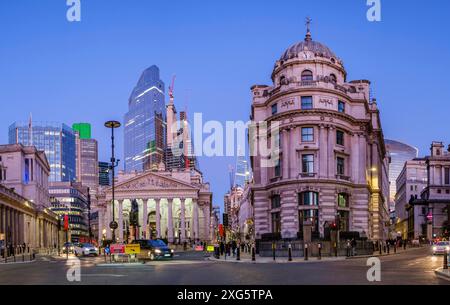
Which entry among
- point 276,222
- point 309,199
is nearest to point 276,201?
point 276,222

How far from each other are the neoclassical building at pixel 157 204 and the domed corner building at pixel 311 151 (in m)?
87.8

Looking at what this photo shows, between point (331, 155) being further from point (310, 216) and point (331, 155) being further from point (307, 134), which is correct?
A: point (310, 216)

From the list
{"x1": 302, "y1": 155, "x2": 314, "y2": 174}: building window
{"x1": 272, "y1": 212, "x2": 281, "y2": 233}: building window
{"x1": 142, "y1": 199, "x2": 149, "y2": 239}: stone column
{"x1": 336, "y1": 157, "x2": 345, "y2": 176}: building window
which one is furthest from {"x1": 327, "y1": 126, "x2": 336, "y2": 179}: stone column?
{"x1": 142, "y1": 199, "x2": 149, "y2": 239}: stone column

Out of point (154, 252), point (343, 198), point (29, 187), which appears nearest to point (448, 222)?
point (343, 198)

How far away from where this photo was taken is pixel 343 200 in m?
72.4

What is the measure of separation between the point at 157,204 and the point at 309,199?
102m

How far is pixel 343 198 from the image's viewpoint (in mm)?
72500

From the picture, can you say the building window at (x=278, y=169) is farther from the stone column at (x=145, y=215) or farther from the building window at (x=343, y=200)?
the stone column at (x=145, y=215)

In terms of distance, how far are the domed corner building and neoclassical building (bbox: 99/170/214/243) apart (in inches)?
3458

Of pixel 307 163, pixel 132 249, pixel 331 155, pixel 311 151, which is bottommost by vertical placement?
pixel 132 249

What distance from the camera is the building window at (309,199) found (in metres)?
69.1
